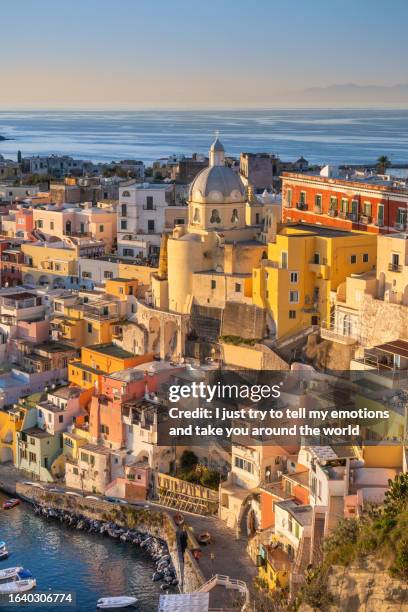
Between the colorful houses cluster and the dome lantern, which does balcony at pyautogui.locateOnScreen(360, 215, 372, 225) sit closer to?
the colorful houses cluster

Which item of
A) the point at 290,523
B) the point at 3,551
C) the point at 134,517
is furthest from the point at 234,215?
the point at 290,523

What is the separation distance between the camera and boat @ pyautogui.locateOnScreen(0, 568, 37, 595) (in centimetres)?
1845

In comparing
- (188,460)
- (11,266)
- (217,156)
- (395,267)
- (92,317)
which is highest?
(217,156)

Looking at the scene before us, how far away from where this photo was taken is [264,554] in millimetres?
17875

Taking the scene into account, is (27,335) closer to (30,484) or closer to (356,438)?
(30,484)

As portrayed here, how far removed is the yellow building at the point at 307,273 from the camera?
22.7m

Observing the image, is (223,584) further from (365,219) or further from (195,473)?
(365,219)

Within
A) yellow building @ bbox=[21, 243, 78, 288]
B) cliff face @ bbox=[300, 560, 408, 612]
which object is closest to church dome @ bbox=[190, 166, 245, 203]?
→ yellow building @ bbox=[21, 243, 78, 288]

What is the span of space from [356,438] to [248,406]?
296cm

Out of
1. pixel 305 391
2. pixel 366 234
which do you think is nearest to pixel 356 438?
pixel 305 391

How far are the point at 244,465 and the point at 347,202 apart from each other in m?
8.03

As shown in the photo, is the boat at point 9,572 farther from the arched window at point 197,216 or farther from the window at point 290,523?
the arched window at point 197,216

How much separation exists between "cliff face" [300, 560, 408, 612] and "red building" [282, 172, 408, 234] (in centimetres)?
1182

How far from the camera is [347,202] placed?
2581cm
